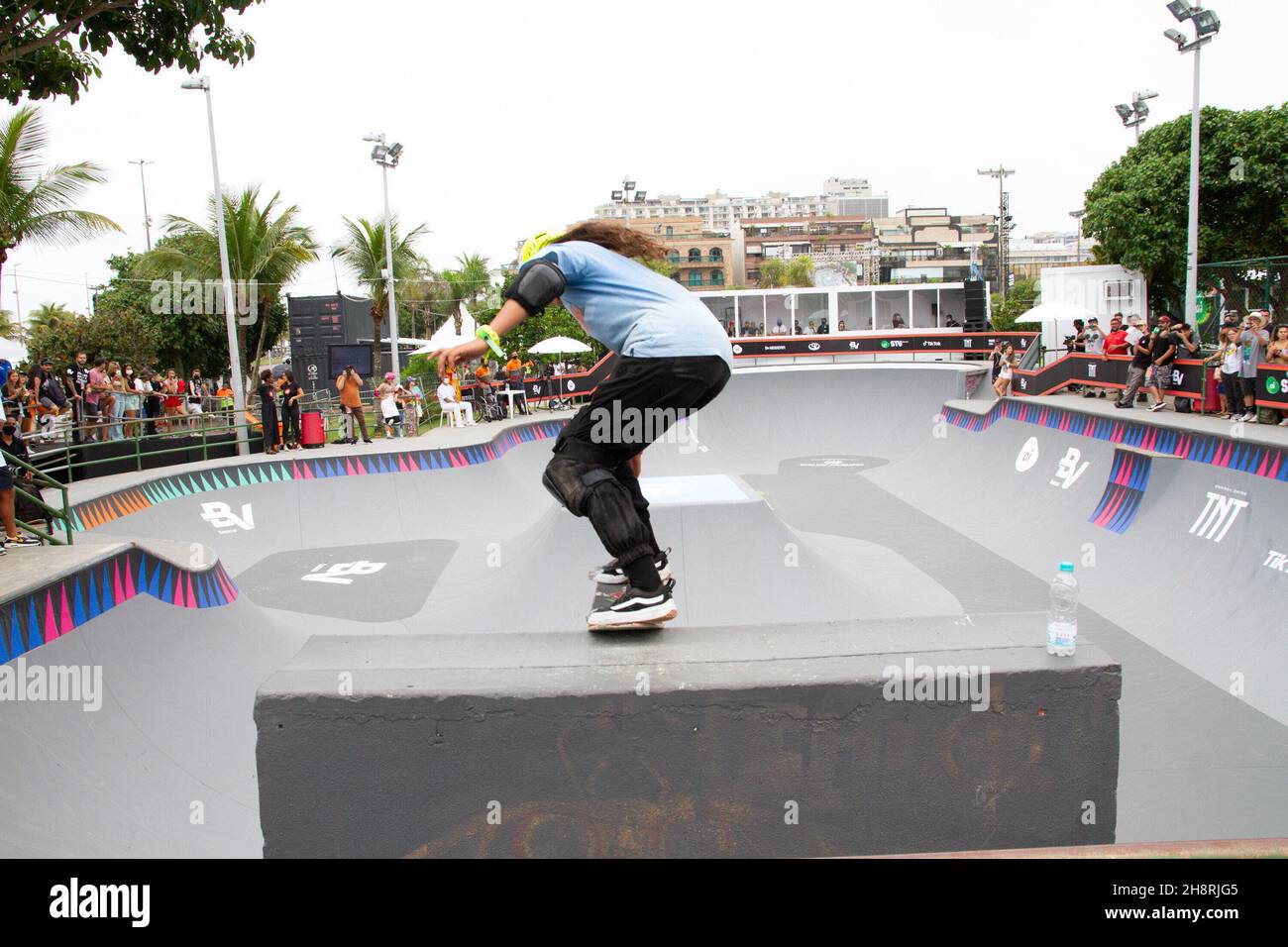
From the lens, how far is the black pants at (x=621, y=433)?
3.53 metres

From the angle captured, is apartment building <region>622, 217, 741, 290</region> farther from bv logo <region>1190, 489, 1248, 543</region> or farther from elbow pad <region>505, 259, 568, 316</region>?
elbow pad <region>505, 259, 568, 316</region>

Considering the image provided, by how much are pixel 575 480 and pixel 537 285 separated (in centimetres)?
83

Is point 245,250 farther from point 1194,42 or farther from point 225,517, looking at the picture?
point 1194,42

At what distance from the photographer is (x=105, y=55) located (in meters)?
7.81

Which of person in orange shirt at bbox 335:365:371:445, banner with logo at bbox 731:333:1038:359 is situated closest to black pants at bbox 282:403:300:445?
person in orange shirt at bbox 335:365:371:445

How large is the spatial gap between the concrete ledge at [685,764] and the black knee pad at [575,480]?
745 mm

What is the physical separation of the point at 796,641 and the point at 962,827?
0.93 meters

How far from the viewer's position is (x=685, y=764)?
129 inches

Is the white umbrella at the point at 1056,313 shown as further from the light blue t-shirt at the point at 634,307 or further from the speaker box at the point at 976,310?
the light blue t-shirt at the point at 634,307

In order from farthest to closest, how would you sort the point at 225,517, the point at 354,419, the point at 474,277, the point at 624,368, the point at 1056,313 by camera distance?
1. the point at 474,277
2. the point at 1056,313
3. the point at 354,419
4. the point at 225,517
5. the point at 624,368

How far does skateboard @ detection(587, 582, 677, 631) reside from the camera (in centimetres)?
393

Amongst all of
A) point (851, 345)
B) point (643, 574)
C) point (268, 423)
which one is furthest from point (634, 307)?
point (851, 345)

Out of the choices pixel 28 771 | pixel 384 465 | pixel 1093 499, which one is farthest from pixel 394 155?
pixel 28 771
